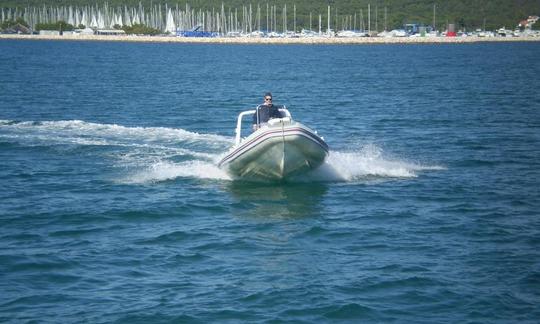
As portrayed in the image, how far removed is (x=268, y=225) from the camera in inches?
828

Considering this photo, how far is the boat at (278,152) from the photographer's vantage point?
23.4 meters

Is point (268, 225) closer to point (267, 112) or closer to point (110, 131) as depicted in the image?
point (267, 112)

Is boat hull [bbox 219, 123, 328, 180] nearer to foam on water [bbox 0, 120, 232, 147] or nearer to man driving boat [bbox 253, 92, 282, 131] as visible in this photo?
man driving boat [bbox 253, 92, 282, 131]

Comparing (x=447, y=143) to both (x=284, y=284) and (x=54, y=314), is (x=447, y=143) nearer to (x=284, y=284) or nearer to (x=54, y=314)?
(x=284, y=284)

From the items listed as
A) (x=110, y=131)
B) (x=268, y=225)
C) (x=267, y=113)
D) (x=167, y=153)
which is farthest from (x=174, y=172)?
→ (x=110, y=131)

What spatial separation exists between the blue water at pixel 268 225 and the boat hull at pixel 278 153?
Answer: 504 millimetres

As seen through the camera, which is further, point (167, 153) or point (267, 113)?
point (167, 153)

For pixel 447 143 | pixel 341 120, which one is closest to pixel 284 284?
pixel 447 143

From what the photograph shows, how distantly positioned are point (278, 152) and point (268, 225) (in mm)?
3171

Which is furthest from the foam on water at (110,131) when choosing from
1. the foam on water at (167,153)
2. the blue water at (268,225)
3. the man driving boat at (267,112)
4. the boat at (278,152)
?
the man driving boat at (267,112)

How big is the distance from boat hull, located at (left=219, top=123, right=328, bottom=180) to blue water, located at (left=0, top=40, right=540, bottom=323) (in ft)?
1.65

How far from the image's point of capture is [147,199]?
77.6ft

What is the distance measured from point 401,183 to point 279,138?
14.4ft

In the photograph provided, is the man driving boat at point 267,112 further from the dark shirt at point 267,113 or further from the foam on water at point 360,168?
the foam on water at point 360,168
